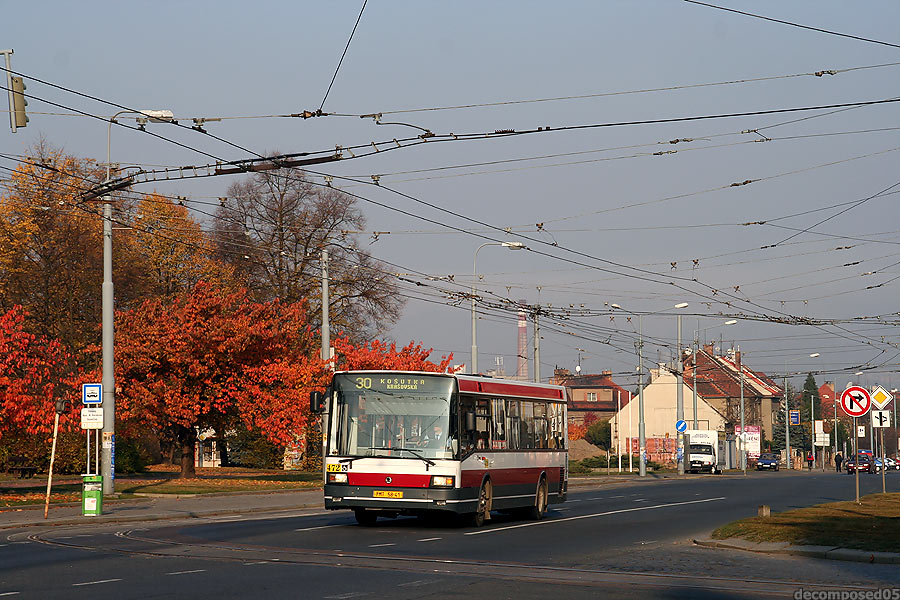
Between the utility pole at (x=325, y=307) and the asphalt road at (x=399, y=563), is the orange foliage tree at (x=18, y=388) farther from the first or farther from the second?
the utility pole at (x=325, y=307)

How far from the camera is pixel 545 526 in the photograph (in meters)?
23.3

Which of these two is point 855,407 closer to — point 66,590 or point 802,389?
point 66,590

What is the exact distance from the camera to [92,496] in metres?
24.7

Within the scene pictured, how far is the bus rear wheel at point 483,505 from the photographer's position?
2289 cm

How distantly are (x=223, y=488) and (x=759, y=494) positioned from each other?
17.6 metres

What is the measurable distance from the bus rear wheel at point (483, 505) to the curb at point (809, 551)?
16.3 ft

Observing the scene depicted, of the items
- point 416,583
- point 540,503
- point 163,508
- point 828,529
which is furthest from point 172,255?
point 416,583

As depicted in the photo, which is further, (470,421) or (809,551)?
(470,421)

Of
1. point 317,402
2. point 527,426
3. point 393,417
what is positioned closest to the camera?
point 317,402

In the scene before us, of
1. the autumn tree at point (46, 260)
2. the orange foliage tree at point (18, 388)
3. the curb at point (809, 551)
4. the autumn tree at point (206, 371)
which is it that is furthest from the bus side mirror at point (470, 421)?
the autumn tree at point (46, 260)

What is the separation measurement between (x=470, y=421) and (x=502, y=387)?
6.52 feet

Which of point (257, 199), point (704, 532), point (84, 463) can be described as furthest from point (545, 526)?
point (257, 199)

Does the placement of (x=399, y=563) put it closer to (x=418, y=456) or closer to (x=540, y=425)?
Result: (x=418, y=456)

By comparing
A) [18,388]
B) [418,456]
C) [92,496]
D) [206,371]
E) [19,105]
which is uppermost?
[19,105]
